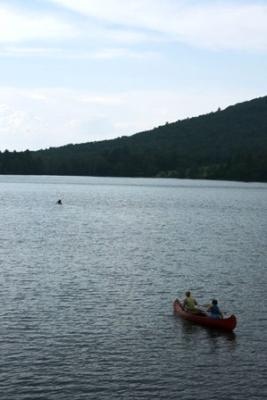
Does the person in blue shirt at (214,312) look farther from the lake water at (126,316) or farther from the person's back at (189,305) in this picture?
the person's back at (189,305)

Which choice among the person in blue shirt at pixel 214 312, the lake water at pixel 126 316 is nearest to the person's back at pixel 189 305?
the lake water at pixel 126 316

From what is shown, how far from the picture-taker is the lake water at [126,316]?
3162 cm

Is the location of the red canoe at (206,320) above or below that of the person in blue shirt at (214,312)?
below

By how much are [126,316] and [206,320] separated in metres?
5.47

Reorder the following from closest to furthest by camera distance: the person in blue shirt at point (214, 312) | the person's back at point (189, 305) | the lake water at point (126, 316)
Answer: the lake water at point (126, 316)
the person in blue shirt at point (214, 312)
the person's back at point (189, 305)

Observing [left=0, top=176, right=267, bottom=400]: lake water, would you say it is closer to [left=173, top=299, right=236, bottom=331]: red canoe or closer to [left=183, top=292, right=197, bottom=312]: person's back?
[left=173, top=299, right=236, bottom=331]: red canoe

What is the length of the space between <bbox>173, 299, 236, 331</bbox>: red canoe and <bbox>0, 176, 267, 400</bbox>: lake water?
49 cm

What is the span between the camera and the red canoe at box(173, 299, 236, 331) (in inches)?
1593

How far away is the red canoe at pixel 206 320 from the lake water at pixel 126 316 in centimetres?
49

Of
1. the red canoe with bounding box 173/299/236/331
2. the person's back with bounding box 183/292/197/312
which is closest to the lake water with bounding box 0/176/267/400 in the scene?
the red canoe with bounding box 173/299/236/331

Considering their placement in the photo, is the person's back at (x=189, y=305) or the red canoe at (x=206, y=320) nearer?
the red canoe at (x=206, y=320)

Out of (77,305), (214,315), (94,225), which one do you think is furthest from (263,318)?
(94,225)

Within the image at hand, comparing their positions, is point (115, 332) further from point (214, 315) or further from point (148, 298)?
point (148, 298)

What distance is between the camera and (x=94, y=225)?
109 metres
